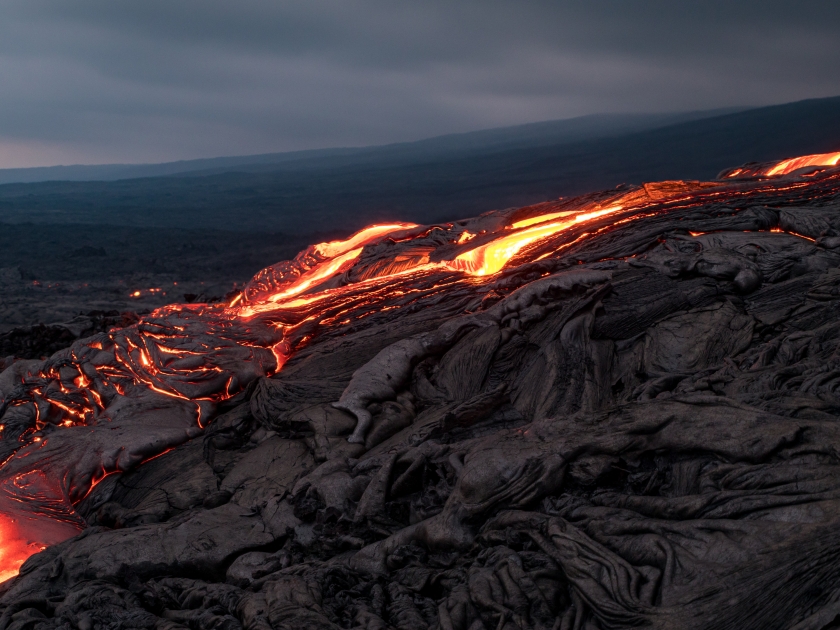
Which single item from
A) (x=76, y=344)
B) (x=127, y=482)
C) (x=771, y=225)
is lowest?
(x=127, y=482)

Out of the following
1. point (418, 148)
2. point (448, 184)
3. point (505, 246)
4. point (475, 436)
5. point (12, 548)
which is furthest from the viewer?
point (418, 148)

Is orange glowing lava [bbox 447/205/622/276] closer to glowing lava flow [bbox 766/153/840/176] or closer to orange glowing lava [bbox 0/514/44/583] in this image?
glowing lava flow [bbox 766/153/840/176]

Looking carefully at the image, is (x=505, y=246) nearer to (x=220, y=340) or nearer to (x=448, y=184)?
(x=220, y=340)

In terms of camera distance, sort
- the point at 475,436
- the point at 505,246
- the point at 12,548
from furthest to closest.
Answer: the point at 505,246 → the point at 12,548 → the point at 475,436

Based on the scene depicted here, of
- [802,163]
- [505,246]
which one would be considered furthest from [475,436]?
[802,163]

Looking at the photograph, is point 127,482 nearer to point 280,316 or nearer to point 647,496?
point 280,316

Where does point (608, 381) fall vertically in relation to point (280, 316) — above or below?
below

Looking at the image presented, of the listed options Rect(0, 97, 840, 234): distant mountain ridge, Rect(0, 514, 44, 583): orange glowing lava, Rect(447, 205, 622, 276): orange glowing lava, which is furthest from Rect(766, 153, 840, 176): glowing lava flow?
Rect(0, 97, 840, 234): distant mountain ridge

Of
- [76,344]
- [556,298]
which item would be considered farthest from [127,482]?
[556,298]
